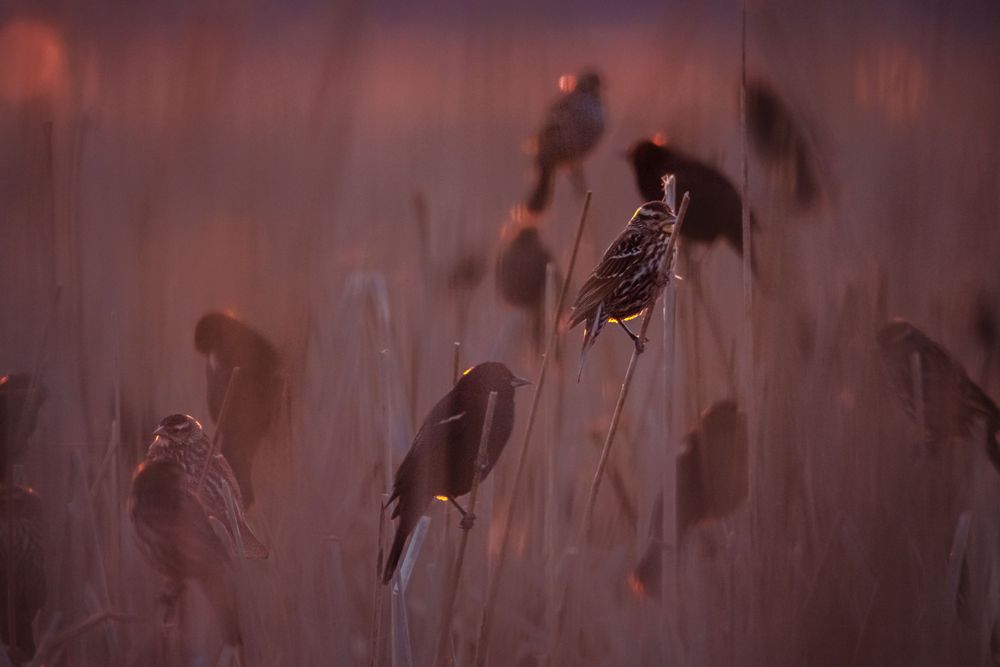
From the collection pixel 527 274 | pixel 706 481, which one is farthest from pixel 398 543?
pixel 527 274

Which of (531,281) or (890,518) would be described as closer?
(890,518)

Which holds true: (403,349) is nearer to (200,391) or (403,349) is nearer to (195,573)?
(200,391)

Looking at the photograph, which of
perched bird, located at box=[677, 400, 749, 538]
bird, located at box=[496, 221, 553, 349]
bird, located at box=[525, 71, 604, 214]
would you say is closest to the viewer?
perched bird, located at box=[677, 400, 749, 538]

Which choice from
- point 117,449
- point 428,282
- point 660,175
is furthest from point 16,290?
point 660,175

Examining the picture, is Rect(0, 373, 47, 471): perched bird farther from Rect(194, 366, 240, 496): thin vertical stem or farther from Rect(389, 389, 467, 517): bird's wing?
Rect(389, 389, 467, 517): bird's wing

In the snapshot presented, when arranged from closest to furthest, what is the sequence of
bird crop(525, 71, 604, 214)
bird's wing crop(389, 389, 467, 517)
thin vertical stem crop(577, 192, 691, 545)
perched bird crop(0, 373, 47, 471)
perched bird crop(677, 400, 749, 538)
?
thin vertical stem crop(577, 192, 691, 545) < bird's wing crop(389, 389, 467, 517) < perched bird crop(0, 373, 47, 471) < perched bird crop(677, 400, 749, 538) < bird crop(525, 71, 604, 214)

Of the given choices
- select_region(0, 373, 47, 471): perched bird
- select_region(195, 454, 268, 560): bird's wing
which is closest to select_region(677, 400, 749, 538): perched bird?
select_region(195, 454, 268, 560): bird's wing

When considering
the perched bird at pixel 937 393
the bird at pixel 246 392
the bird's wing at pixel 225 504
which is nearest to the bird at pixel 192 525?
the bird's wing at pixel 225 504
